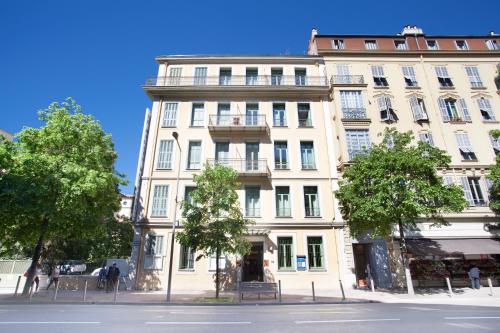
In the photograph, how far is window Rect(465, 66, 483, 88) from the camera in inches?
867

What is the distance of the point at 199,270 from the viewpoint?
17312 mm

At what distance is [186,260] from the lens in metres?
17.7

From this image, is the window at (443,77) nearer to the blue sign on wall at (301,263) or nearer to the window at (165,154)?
the blue sign on wall at (301,263)

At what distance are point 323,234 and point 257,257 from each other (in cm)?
478

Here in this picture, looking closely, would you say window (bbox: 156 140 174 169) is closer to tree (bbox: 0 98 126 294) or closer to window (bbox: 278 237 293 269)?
tree (bbox: 0 98 126 294)

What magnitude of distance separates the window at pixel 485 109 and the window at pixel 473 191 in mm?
5676

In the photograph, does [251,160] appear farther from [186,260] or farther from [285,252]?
[186,260]

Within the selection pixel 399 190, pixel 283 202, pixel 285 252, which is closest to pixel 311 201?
pixel 283 202

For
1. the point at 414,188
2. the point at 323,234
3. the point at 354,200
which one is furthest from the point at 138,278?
the point at 414,188

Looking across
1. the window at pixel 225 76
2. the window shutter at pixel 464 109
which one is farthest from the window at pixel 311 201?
the window shutter at pixel 464 109

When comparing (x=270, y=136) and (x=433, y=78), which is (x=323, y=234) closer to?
(x=270, y=136)

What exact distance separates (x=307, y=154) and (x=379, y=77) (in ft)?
30.9

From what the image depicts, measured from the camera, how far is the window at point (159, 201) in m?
18.4

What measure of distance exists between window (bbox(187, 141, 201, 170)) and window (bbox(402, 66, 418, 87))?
18.1 m
